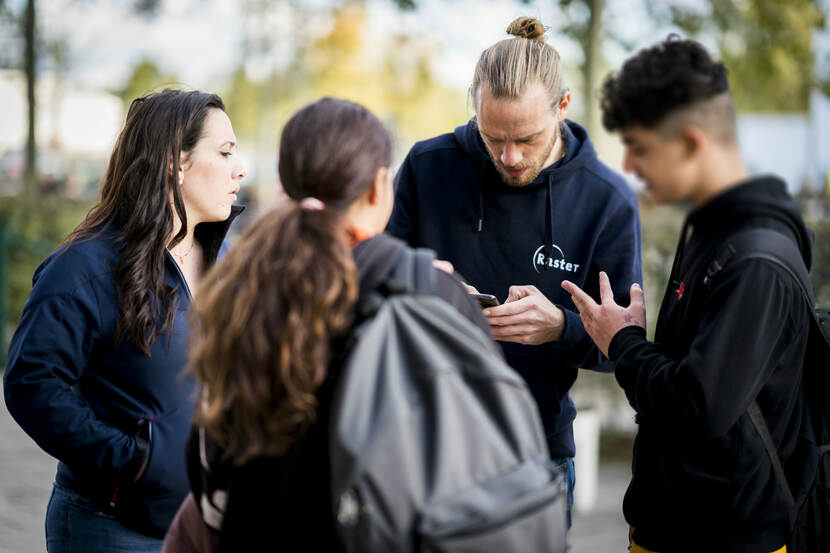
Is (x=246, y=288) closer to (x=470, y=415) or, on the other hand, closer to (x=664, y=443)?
(x=470, y=415)

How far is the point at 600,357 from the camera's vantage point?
117 inches

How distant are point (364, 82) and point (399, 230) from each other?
100 ft

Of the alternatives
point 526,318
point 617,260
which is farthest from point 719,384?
point 617,260

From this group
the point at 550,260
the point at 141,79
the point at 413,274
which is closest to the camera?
the point at 413,274

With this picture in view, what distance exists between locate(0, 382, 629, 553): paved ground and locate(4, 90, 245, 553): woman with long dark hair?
283 centimetres

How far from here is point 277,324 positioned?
1764 mm

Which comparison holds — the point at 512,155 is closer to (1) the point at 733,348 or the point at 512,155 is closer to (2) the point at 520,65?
(2) the point at 520,65

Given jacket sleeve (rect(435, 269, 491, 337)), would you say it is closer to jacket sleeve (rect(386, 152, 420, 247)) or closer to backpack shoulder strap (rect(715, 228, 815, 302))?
backpack shoulder strap (rect(715, 228, 815, 302))

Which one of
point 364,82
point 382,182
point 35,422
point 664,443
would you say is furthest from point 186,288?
point 364,82

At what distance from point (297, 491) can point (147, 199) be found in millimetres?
1337

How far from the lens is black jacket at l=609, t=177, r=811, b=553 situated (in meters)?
2.03

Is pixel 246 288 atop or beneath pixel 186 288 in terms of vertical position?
atop

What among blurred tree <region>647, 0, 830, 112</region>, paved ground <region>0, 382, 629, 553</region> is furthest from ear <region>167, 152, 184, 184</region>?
blurred tree <region>647, 0, 830, 112</region>

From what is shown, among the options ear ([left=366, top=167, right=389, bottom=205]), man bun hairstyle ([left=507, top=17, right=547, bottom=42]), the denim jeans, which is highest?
man bun hairstyle ([left=507, top=17, right=547, bottom=42])
